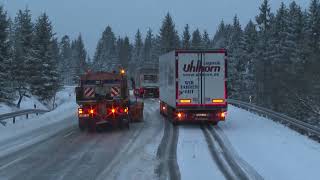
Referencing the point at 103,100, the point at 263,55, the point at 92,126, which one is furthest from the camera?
the point at 263,55

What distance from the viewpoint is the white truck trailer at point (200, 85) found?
24.4 meters

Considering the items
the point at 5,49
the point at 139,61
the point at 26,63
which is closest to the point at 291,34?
the point at 26,63

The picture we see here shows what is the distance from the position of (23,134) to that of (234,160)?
10296 mm

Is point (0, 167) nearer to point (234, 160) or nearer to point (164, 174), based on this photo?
point (164, 174)

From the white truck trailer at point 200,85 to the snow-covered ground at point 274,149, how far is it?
103 centimetres

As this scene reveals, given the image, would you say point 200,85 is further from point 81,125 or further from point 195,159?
point 195,159

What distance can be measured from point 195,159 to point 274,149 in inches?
120

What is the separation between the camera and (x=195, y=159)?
48.4ft

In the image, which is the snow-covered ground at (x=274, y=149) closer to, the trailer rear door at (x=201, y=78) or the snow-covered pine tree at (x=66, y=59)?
the trailer rear door at (x=201, y=78)

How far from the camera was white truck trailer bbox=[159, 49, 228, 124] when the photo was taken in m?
24.4

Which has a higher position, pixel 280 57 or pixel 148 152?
pixel 280 57

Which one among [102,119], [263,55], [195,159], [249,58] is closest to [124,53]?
[249,58]

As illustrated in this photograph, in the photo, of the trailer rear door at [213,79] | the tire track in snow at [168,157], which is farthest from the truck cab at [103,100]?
the trailer rear door at [213,79]

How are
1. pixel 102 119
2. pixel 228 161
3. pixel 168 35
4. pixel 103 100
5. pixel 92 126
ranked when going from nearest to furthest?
pixel 228 161
pixel 102 119
pixel 103 100
pixel 92 126
pixel 168 35
